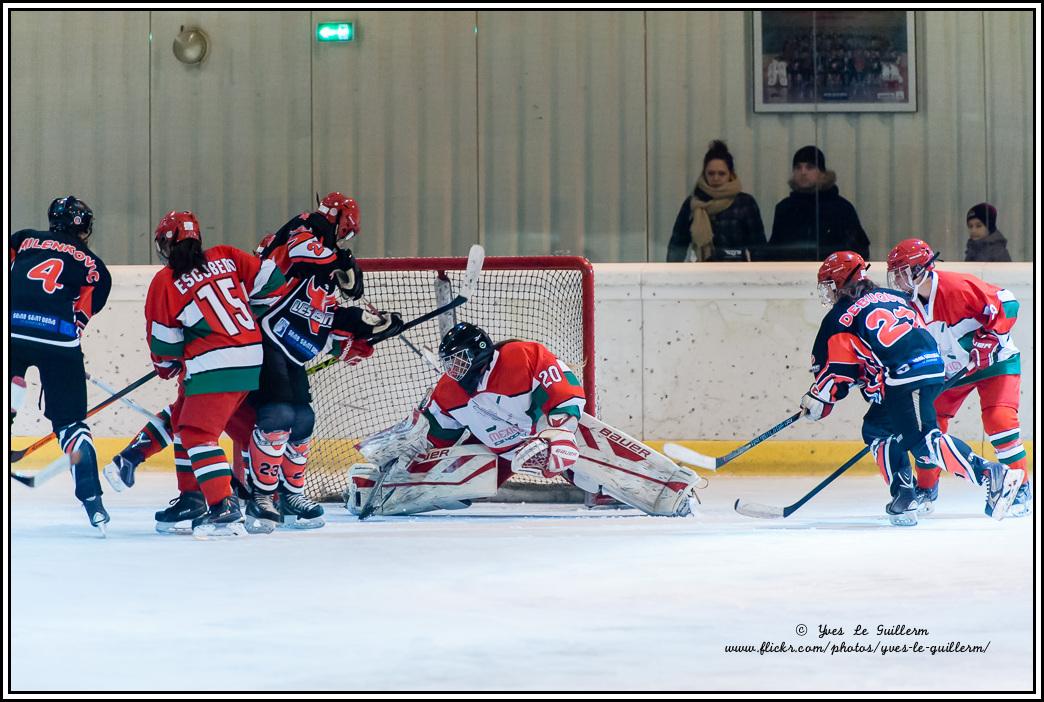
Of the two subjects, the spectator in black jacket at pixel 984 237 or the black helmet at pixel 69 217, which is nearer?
the black helmet at pixel 69 217

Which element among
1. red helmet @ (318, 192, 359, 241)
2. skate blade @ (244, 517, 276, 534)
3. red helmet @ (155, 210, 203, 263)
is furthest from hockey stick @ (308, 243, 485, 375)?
red helmet @ (155, 210, 203, 263)

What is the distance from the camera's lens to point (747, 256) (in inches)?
252

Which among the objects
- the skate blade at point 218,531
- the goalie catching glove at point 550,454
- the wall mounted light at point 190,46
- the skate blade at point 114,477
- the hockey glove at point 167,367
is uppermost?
the wall mounted light at point 190,46

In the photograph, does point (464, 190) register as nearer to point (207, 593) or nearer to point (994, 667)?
point (207, 593)

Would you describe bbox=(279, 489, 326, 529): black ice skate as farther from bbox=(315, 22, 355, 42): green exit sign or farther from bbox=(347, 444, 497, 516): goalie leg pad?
bbox=(315, 22, 355, 42): green exit sign

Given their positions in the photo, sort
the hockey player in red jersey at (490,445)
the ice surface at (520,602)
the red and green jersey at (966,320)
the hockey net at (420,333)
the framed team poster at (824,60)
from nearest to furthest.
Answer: the ice surface at (520,602) → the hockey player in red jersey at (490,445) → the red and green jersey at (966,320) → the hockey net at (420,333) → the framed team poster at (824,60)

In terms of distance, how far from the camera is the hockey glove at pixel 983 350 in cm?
464

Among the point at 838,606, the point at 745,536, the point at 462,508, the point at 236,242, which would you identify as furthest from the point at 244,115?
the point at 838,606

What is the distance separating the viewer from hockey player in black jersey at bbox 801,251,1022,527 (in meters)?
4.31

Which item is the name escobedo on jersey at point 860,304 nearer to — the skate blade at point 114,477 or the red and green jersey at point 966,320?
the red and green jersey at point 966,320

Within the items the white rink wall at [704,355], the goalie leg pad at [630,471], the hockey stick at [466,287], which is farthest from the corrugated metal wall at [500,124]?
the goalie leg pad at [630,471]

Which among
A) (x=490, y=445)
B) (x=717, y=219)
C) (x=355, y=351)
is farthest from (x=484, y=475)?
(x=717, y=219)

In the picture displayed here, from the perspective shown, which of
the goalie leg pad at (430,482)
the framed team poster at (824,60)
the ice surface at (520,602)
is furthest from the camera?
the framed team poster at (824,60)

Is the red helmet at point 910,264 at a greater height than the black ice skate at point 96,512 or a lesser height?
greater
